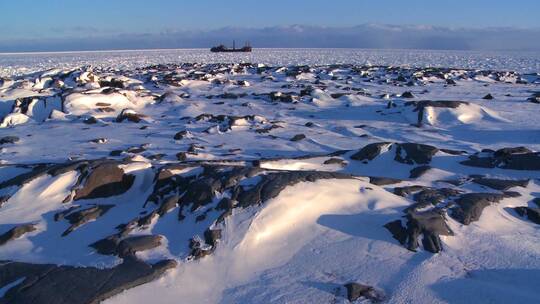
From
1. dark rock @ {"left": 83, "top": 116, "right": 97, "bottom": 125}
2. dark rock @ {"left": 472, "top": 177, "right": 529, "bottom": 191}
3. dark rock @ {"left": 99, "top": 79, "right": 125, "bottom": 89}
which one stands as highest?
dark rock @ {"left": 99, "top": 79, "right": 125, "bottom": 89}

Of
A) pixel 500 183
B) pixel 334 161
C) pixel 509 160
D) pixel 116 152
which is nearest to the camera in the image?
pixel 500 183

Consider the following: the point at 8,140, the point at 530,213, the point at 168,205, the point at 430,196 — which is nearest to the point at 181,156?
the point at 168,205

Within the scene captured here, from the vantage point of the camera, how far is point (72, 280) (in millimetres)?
3539

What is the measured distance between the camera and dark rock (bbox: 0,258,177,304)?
334 cm

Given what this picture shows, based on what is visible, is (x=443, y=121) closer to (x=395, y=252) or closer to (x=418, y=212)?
(x=418, y=212)

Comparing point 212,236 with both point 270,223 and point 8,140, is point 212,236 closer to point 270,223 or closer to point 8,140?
point 270,223

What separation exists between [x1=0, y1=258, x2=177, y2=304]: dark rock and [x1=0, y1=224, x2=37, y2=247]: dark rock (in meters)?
0.54

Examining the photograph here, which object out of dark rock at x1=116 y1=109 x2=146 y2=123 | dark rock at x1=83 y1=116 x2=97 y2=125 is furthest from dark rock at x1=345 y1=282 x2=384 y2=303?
dark rock at x1=83 y1=116 x2=97 y2=125

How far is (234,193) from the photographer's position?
15.1 ft

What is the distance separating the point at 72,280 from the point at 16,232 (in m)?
1.31

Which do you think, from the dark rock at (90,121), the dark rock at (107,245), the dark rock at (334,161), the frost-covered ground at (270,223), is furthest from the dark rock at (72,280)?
the dark rock at (90,121)

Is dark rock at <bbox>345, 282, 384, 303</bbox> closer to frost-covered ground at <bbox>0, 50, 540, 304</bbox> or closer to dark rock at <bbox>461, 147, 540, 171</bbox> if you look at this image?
frost-covered ground at <bbox>0, 50, 540, 304</bbox>

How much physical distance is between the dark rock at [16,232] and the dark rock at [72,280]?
545 mm

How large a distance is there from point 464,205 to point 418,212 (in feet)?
1.89
